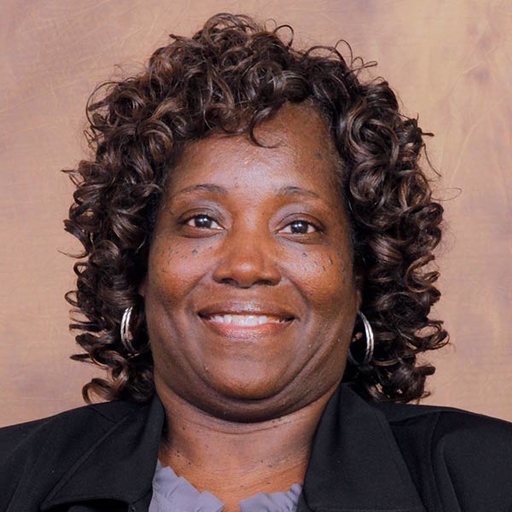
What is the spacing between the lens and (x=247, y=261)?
10.5ft

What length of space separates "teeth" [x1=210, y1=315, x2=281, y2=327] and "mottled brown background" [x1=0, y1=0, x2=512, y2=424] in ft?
3.48

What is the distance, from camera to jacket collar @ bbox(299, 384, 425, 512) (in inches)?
125

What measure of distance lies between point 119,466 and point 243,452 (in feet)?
0.78

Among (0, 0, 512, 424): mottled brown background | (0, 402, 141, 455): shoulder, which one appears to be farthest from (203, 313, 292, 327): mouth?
(0, 0, 512, 424): mottled brown background

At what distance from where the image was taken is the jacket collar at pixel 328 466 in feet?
10.4

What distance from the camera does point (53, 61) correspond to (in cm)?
435

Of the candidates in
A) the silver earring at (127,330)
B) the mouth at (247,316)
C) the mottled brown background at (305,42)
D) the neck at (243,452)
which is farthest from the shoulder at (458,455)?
the mottled brown background at (305,42)

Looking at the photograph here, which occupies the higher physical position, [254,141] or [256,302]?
[254,141]

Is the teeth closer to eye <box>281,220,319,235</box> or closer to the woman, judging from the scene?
the woman

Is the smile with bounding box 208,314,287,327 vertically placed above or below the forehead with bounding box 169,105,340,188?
below

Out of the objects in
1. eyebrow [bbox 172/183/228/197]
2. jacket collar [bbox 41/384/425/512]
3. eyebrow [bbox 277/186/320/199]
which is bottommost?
jacket collar [bbox 41/384/425/512]

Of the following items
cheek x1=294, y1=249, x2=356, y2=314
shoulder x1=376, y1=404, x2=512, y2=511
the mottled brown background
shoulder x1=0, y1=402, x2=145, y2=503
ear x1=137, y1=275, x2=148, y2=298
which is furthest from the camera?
the mottled brown background

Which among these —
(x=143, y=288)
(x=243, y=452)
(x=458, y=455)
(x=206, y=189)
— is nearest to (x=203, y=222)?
(x=206, y=189)

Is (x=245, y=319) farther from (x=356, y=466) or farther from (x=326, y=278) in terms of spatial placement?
(x=356, y=466)
